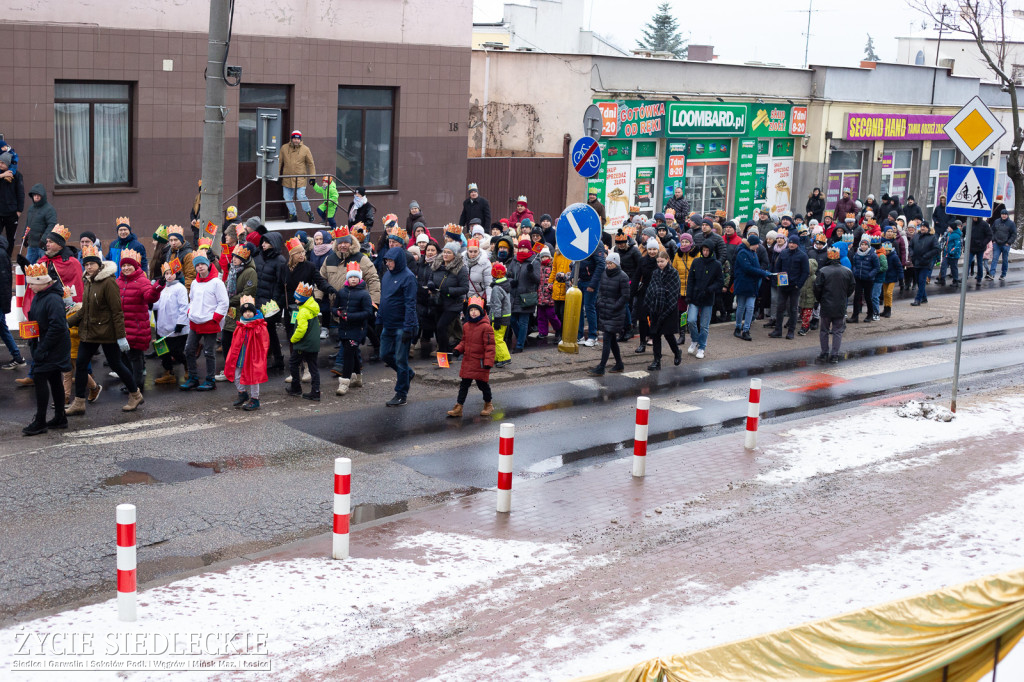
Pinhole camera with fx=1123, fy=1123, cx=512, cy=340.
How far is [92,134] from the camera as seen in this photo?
20906 millimetres

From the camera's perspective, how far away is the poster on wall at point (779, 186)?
37.0m

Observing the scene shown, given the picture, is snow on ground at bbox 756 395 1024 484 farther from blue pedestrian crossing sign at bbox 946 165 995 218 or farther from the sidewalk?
blue pedestrian crossing sign at bbox 946 165 995 218

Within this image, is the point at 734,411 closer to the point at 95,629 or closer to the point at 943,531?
the point at 943,531

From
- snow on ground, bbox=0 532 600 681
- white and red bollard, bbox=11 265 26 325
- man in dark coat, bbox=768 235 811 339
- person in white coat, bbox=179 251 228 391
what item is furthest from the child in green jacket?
snow on ground, bbox=0 532 600 681

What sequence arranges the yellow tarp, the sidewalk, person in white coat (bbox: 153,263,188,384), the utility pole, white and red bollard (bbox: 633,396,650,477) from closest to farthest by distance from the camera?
the yellow tarp, the sidewalk, white and red bollard (bbox: 633,396,650,477), person in white coat (bbox: 153,263,188,384), the utility pole

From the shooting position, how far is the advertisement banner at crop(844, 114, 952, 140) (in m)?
38.7

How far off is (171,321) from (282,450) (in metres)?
3.11

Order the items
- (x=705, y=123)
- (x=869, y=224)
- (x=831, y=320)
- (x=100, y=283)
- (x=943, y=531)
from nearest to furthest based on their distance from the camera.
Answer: (x=943, y=531)
(x=100, y=283)
(x=831, y=320)
(x=869, y=224)
(x=705, y=123)

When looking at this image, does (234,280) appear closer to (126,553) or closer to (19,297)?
(19,297)

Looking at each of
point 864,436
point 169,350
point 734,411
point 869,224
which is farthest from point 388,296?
point 869,224

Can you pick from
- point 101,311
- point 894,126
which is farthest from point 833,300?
point 894,126

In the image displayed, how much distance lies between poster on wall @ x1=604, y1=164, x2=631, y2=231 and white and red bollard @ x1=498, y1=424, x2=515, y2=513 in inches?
812

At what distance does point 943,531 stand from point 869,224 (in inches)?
607

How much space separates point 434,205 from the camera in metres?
26.9
